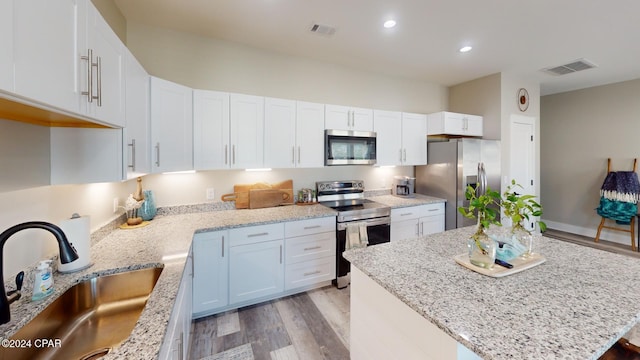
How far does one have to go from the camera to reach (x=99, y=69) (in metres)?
1.17

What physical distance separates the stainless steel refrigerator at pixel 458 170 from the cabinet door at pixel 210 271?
9.62 feet

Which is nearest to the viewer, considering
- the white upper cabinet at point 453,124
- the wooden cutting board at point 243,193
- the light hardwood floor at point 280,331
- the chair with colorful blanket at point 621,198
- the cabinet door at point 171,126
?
the light hardwood floor at point 280,331

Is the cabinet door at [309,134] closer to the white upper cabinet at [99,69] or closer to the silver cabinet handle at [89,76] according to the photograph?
the white upper cabinet at [99,69]

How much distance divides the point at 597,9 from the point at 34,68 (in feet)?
12.4

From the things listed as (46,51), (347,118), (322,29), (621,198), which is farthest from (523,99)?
(46,51)

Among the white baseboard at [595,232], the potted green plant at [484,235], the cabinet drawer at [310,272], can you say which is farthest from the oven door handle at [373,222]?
the white baseboard at [595,232]

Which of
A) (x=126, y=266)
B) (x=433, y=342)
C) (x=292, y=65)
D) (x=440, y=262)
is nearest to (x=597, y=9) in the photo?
(x=440, y=262)

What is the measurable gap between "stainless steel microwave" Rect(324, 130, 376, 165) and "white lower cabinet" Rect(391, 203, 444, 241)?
781 mm

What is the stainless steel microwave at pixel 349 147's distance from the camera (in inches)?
118

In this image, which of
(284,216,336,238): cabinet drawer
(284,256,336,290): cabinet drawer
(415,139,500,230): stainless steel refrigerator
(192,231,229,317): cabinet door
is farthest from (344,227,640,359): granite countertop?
(415,139,500,230): stainless steel refrigerator

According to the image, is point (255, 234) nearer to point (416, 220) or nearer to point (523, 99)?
point (416, 220)

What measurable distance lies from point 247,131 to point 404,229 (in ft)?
7.44

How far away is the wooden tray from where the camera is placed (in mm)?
1231

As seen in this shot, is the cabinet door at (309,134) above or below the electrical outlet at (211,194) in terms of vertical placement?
above
